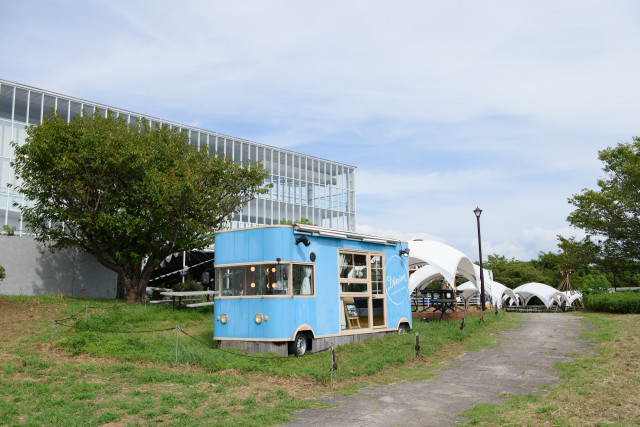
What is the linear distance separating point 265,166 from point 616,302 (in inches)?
1261

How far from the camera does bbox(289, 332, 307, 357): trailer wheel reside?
39.3 ft

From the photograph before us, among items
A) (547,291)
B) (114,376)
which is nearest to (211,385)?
(114,376)

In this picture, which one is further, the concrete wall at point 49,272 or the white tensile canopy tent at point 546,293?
the white tensile canopy tent at point 546,293

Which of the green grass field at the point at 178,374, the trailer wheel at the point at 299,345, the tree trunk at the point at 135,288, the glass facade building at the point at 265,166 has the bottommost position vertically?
the green grass field at the point at 178,374

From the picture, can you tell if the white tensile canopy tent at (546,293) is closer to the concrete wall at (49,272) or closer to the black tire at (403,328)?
the black tire at (403,328)

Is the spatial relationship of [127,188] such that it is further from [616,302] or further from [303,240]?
[616,302]

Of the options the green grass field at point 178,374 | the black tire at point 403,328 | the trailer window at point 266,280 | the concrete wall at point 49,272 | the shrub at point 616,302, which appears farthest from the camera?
the shrub at point 616,302

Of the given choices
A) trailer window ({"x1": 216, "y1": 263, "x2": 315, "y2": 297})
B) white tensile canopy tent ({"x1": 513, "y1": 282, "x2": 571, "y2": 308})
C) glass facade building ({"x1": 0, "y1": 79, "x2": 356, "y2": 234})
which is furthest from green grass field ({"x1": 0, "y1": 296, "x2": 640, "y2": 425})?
white tensile canopy tent ({"x1": 513, "y1": 282, "x2": 571, "y2": 308})

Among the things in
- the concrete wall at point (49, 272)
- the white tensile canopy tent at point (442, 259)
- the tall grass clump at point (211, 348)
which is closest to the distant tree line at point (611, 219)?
the white tensile canopy tent at point (442, 259)

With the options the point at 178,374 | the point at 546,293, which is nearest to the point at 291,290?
the point at 178,374

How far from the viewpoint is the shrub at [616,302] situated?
23.7 meters

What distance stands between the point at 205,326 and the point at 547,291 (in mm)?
→ 40255

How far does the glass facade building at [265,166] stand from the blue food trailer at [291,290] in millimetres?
26337

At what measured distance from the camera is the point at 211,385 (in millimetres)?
9383
